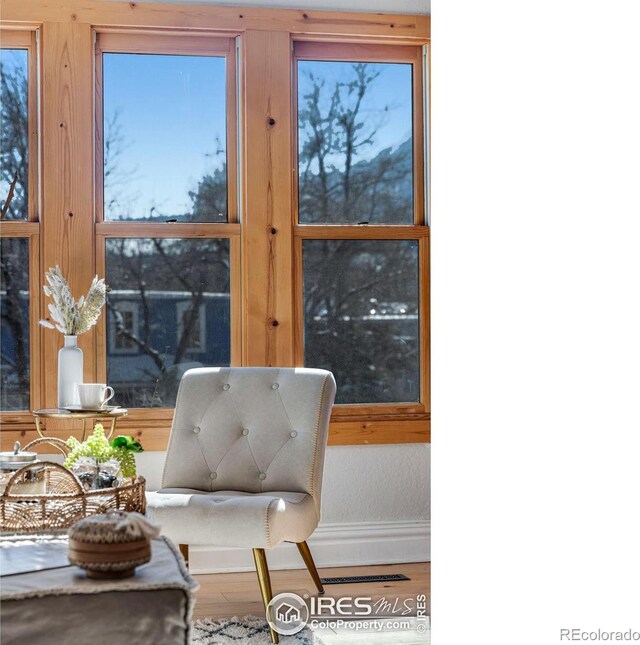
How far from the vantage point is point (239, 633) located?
2.71 metres

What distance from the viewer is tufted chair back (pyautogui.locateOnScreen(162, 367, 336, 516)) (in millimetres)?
3018

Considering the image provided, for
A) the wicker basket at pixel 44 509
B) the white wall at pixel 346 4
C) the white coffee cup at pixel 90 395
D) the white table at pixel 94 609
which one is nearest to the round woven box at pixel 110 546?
the white table at pixel 94 609

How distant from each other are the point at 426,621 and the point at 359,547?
0.77 metres

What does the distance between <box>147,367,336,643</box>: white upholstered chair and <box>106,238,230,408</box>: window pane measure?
1.12 feet

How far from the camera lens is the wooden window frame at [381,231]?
11.7 ft

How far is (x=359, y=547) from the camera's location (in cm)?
356

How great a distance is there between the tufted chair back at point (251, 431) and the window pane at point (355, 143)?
0.84 metres

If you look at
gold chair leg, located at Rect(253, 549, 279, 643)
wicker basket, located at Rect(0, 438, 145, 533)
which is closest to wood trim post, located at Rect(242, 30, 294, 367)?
gold chair leg, located at Rect(253, 549, 279, 643)

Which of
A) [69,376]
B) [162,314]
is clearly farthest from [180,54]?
[69,376]

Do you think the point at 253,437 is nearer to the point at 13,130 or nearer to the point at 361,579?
the point at 361,579

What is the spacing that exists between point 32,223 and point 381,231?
4.71 ft

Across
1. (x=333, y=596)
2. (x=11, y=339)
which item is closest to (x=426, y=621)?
(x=333, y=596)

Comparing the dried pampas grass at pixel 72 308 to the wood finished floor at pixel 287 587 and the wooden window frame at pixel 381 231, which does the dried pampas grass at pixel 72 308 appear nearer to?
the wooden window frame at pixel 381 231
